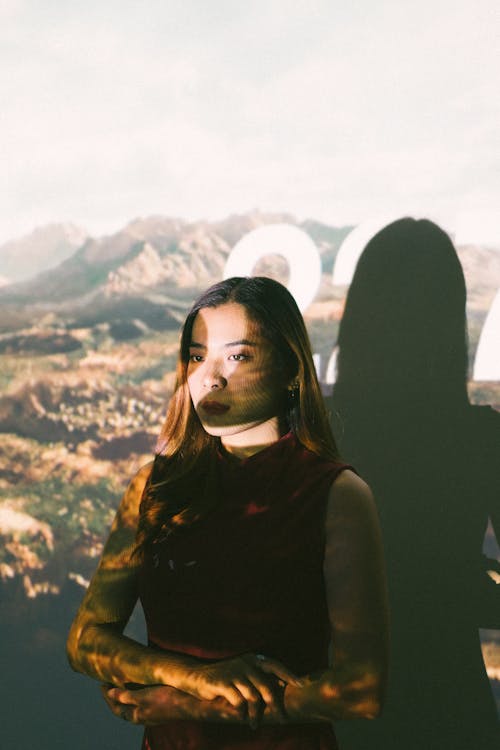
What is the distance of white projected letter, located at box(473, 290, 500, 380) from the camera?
9.45ft

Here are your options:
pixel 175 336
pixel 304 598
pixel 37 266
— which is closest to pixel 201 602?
pixel 304 598

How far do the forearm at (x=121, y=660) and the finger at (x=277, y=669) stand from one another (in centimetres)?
12

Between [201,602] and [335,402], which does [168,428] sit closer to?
[201,602]

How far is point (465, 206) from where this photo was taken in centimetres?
302

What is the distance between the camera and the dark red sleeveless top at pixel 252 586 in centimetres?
129

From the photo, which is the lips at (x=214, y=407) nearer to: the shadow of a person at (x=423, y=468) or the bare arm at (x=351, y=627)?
the bare arm at (x=351, y=627)

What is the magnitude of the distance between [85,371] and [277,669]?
2236mm

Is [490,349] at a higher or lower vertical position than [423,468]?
higher

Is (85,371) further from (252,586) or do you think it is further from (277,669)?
(277,669)

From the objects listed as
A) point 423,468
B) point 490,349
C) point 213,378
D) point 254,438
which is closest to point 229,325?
point 213,378

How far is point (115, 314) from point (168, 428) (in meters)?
1.95

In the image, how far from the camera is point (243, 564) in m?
1.32

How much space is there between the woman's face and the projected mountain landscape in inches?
63.3

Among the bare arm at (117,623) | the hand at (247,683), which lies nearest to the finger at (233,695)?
the hand at (247,683)
